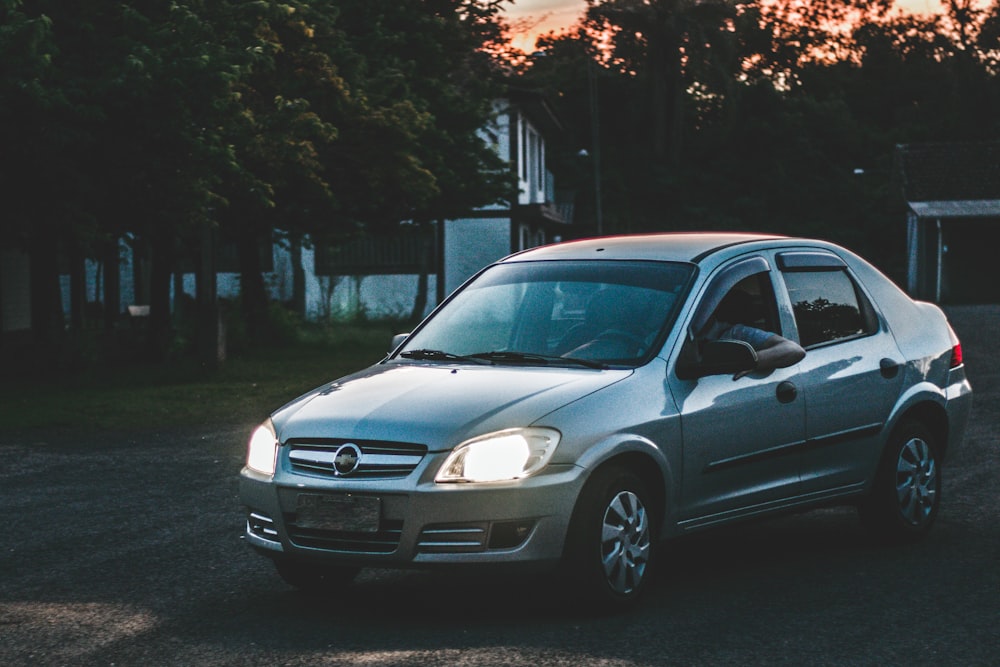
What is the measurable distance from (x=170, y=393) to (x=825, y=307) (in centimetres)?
1224

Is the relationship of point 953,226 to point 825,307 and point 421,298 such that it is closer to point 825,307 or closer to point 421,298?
point 421,298

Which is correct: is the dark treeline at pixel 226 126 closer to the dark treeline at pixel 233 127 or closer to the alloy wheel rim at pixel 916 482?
the dark treeline at pixel 233 127

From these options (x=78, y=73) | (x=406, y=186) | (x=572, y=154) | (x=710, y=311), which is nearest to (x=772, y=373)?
(x=710, y=311)

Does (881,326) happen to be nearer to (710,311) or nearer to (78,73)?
(710,311)

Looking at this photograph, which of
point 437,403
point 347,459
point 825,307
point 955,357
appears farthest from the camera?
point 955,357

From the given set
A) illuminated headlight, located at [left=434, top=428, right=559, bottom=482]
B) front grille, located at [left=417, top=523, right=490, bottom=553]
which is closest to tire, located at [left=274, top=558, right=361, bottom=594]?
front grille, located at [left=417, top=523, right=490, bottom=553]

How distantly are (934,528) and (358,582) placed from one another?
11.2ft

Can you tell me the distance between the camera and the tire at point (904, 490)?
8.12 m

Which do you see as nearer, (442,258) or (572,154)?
(442,258)

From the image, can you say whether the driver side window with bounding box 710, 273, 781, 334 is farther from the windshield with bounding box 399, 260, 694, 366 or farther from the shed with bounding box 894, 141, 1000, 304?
the shed with bounding box 894, 141, 1000, 304

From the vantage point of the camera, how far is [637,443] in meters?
6.48

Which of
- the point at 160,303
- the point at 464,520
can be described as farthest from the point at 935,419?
the point at 160,303

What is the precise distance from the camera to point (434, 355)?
7395 millimetres

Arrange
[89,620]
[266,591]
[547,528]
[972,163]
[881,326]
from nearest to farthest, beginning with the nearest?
1. [547,528]
2. [89,620]
3. [266,591]
4. [881,326]
5. [972,163]
